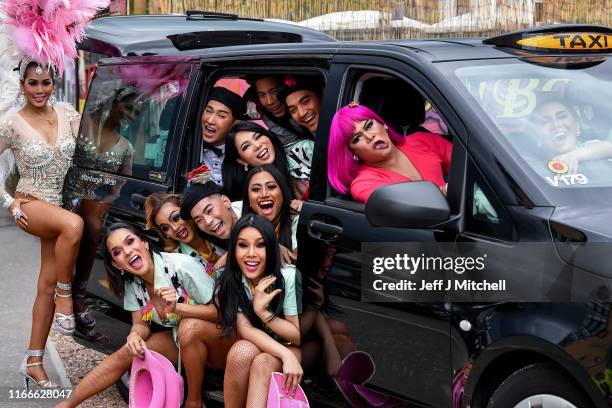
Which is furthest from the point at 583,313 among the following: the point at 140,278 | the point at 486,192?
the point at 140,278

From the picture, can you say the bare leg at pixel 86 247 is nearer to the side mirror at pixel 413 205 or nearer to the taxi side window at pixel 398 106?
the taxi side window at pixel 398 106

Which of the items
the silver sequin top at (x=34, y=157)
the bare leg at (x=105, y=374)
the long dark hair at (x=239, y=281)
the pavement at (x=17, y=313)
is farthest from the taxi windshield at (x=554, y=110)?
the pavement at (x=17, y=313)

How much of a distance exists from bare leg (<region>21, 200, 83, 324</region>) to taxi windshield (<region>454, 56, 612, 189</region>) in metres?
2.94

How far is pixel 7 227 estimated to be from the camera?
13953 mm

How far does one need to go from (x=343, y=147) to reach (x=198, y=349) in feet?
4.20

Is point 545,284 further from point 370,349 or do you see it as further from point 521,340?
point 370,349

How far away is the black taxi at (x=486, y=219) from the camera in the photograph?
372cm

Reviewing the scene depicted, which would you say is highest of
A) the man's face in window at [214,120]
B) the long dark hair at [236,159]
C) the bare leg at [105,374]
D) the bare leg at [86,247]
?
the man's face in window at [214,120]

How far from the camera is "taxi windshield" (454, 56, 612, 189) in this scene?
414 cm

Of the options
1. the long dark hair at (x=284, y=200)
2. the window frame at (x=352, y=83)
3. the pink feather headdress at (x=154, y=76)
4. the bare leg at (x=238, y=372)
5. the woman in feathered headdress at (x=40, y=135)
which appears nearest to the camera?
the window frame at (x=352, y=83)

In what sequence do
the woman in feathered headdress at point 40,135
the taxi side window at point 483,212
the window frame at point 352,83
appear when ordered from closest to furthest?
the taxi side window at point 483,212 → the window frame at point 352,83 → the woman in feathered headdress at point 40,135

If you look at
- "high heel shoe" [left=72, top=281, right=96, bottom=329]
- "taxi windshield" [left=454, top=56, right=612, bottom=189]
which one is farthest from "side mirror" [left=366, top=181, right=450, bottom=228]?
"high heel shoe" [left=72, top=281, right=96, bottom=329]

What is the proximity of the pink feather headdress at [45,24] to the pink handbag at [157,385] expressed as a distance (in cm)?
211

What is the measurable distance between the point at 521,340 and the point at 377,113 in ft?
5.69
